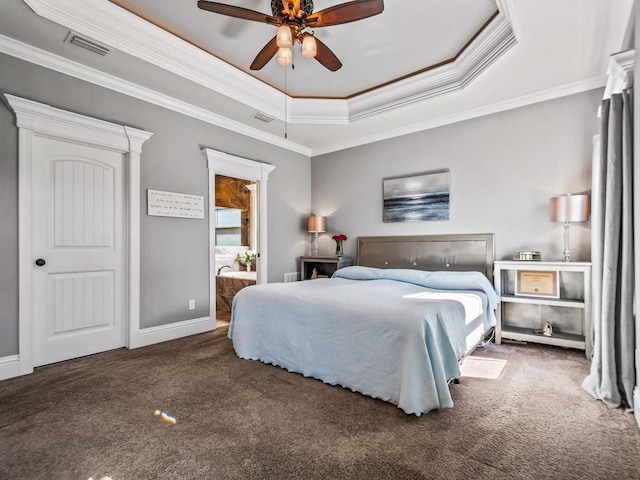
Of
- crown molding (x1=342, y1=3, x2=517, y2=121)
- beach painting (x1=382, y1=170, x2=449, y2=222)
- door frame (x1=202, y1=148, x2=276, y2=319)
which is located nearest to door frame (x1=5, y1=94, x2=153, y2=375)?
door frame (x1=202, y1=148, x2=276, y2=319)

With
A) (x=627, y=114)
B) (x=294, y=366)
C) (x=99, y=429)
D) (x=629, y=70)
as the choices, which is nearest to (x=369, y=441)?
(x=294, y=366)

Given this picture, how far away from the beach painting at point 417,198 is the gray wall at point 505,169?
9 cm

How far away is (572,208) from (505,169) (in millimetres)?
880

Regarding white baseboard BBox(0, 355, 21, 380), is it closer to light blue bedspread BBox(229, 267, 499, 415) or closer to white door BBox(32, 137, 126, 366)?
white door BBox(32, 137, 126, 366)

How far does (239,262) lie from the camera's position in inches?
266

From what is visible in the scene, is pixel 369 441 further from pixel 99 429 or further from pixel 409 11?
pixel 409 11

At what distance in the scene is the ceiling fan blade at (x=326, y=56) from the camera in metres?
2.52

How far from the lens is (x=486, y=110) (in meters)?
3.87

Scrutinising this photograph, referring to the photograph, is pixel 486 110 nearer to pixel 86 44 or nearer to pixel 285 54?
pixel 285 54

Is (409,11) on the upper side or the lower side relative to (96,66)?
upper

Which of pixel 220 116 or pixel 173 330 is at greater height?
pixel 220 116

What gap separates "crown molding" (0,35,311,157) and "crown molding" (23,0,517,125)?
0.54 metres

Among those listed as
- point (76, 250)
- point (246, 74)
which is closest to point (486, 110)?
point (246, 74)

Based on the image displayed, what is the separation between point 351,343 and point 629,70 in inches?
97.5
